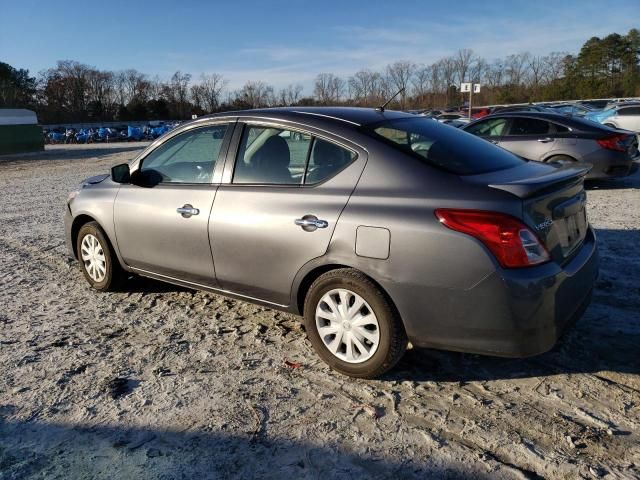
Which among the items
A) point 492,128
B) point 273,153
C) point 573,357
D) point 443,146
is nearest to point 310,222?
point 273,153

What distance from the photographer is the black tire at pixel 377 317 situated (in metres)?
3.12

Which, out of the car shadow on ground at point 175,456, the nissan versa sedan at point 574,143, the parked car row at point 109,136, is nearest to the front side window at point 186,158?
the car shadow on ground at point 175,456

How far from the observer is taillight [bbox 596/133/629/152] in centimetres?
927

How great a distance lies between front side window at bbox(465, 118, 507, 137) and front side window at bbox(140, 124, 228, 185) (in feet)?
24.8

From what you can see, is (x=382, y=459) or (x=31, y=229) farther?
(x=31, y=229)

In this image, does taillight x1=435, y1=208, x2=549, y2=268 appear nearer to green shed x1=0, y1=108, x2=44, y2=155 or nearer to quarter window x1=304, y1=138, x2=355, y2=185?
quarter window x1=304, y1=138, x2=355, y2=185

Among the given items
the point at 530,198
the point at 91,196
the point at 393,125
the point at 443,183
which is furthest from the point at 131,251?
the point at 530,198

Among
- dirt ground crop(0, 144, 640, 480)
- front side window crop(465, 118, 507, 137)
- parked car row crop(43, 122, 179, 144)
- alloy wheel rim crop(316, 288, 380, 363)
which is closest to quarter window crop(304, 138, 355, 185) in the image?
alloy wheel rim crop(316, 288, 380, 363)

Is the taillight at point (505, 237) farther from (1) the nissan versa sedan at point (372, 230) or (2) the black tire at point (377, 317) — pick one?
(2) the black tire at point (377, 317)

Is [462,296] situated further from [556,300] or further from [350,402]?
[350,402]

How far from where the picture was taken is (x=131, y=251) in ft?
15.2

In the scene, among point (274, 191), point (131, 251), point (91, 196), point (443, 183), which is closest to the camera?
point (443, 183)

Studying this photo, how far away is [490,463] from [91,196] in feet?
13.5

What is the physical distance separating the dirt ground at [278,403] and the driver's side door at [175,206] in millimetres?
510
